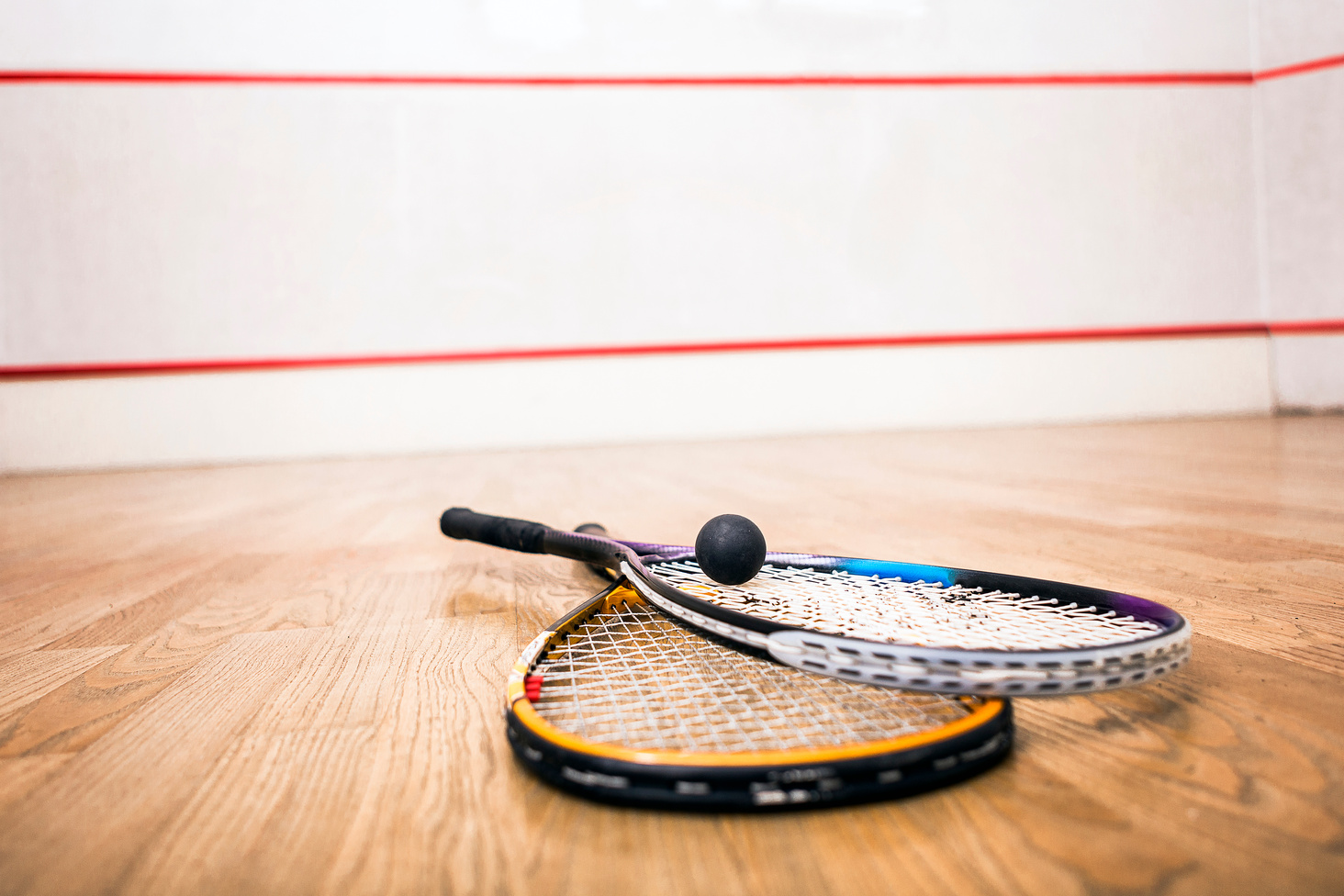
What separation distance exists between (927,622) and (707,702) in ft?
0.59

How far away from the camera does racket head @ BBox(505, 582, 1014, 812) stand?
0.44m

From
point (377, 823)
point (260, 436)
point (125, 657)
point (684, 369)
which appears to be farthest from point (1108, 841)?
point (260, 436)

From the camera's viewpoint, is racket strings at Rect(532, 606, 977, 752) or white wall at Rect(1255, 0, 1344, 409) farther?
white wall at Rect(1255, 0, 1344, 409)

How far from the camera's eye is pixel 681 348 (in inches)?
152

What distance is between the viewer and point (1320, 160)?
146 inches

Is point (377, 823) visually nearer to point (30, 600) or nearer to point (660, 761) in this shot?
point (660, 761)

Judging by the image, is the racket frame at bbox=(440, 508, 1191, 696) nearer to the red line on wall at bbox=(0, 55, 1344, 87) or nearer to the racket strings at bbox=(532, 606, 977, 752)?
the racket strings at bbox=(532, 606, 977, 752)

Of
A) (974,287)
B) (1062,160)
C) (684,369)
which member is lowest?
(684,369)

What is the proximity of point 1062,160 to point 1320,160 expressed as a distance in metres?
1.07

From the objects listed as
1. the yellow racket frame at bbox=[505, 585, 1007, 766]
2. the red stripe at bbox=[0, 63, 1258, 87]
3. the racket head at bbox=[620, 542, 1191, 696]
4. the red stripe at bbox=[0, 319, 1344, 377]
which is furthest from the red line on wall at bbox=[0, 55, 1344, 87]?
the yellow racket frame at bbox=[505, 585, 1007, 766]

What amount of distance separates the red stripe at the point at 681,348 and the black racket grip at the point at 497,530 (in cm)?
267

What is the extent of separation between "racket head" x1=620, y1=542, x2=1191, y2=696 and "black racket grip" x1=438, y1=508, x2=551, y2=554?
218 mm

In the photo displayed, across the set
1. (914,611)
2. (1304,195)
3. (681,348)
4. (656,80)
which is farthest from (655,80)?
(914,611)

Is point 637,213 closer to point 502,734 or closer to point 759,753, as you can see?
point 502,734
